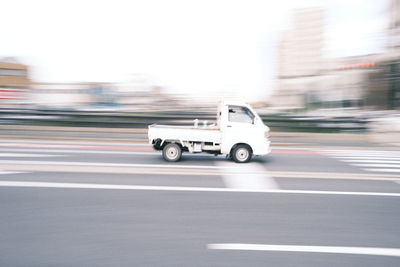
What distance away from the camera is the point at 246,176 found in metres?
8.59

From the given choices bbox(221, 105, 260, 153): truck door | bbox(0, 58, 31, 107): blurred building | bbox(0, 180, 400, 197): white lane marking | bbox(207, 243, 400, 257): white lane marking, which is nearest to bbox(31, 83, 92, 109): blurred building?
bbox(0, 58, 31, 107): blurred building

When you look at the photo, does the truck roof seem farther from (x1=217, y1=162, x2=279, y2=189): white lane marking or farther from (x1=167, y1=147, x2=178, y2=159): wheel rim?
(x1=167, y1=147, x2=178, y2=159): wheel rim

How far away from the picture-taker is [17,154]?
11.2 meters

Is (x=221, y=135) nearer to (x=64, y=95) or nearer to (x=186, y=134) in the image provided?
(x=186, y=134)

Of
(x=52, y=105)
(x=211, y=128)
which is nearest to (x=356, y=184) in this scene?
(x=211, y=128)

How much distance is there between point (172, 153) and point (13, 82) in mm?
15936

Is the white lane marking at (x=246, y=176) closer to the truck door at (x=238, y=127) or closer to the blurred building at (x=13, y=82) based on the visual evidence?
the truck door at (x=238, y=127)

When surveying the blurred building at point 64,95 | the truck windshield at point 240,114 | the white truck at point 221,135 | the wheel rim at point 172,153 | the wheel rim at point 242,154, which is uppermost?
the blurred building at point 64,95

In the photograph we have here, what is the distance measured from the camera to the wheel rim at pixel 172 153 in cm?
1021

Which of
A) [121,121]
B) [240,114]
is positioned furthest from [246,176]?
[121,121]

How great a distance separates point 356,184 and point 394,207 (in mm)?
1716

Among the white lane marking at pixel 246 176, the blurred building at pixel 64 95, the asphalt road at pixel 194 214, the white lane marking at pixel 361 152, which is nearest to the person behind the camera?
the asphalt road at pixel 194 214

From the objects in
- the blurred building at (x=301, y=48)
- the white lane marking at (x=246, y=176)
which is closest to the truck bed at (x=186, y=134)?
the white lane marking at (x=246, y=176)

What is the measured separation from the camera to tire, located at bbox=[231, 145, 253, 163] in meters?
10.3
